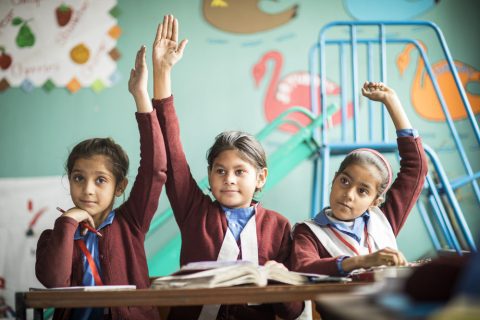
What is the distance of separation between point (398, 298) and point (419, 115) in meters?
3.56

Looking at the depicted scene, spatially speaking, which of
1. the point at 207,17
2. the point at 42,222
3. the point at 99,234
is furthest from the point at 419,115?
the point at 99,234

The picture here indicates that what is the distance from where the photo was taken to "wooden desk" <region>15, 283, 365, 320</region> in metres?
1.24

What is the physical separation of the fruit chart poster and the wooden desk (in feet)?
9.73

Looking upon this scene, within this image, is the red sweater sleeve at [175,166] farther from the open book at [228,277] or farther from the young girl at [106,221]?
the open book at [228,277]

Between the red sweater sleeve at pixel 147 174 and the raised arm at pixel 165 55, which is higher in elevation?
the raised arm at pixel 165 55

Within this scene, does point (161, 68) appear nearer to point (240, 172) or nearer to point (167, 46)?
point (167, 46)

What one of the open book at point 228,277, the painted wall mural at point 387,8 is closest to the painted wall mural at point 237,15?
the painted wall mural at point 387,8

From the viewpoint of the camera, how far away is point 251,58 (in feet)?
→ 13.5

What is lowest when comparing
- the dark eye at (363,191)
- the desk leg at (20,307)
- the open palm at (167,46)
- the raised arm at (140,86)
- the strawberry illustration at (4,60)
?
the desk leg at (20,307)

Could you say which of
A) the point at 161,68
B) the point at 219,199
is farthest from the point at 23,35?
the point at 219,199

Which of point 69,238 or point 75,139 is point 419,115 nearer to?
point 75,139

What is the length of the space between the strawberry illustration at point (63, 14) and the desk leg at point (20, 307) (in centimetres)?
321

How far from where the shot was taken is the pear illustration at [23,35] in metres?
4.16

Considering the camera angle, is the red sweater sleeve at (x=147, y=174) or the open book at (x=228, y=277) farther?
the red sweater sleeve at (x=147, y=174)
